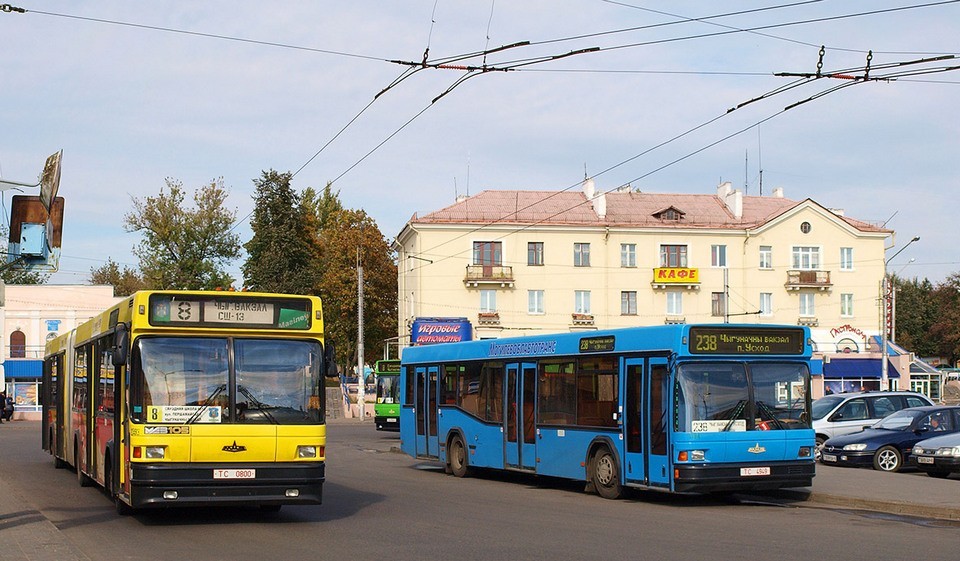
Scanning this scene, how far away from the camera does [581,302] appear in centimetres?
6862

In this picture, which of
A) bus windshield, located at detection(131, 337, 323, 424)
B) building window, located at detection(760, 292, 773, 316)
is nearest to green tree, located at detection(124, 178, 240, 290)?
building window, located at detection(760, 292, 773, 316)

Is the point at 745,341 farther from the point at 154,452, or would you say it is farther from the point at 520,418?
the point at 154,452

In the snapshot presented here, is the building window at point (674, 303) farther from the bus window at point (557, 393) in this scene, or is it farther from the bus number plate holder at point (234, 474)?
the bus number plate holder at point (234, 474)

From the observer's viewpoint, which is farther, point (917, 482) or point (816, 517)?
point (917, 482)

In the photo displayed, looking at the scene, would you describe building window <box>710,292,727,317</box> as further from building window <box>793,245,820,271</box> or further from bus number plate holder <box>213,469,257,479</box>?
bus number plate holder <box>213,469,257,479</box>

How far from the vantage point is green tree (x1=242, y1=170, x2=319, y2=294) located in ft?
268

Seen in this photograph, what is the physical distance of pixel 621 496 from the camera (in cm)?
1817

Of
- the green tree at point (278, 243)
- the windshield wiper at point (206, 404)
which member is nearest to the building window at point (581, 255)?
the green tree at point (278, 243)

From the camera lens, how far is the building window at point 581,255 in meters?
68.8

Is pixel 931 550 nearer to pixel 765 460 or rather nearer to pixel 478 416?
pixel 765 460

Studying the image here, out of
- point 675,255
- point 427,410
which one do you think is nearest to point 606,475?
point 427,410

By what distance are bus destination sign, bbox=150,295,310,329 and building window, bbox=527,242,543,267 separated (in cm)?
5407

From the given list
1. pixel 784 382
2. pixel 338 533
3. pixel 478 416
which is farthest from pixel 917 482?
pixel 338 533

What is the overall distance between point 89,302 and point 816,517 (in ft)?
230
